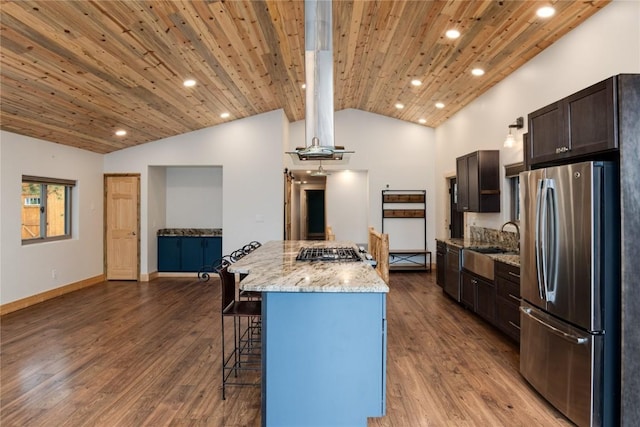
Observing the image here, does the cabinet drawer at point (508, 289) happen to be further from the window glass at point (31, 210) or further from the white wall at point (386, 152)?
the window glass at point (31, 210)

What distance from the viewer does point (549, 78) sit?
3.96 meters

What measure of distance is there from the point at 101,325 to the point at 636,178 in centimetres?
515

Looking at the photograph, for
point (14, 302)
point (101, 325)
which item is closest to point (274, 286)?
point (101, 325)

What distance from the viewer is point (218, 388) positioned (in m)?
2.88

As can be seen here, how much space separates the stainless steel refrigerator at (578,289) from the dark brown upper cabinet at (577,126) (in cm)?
20

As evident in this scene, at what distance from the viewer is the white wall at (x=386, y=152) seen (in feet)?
26.6

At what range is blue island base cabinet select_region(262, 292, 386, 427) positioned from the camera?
2238mm

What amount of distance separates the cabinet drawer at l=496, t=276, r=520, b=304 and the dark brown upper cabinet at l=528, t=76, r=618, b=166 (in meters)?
1.22

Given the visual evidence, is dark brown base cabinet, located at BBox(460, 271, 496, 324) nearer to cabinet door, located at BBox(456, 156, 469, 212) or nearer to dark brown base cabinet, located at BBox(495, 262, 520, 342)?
dark brown base cabinet, located at BBox(495, 262, 520, 342)

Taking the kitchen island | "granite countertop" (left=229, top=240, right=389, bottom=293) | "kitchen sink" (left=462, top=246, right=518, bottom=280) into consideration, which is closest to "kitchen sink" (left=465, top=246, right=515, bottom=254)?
"kitchen sink" (left=462, top=246, right=518, bottom=280)

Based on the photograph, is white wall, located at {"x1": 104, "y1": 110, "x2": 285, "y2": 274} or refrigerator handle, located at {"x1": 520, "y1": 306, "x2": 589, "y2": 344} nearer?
refrigerator handle, located at {"x1": 520, "y1": 306, "x2": 589, "y2": 344}

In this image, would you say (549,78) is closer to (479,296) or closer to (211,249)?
(479,296)

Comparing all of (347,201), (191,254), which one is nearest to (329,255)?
(191,254)

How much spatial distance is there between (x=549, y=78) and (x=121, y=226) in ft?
23.2
